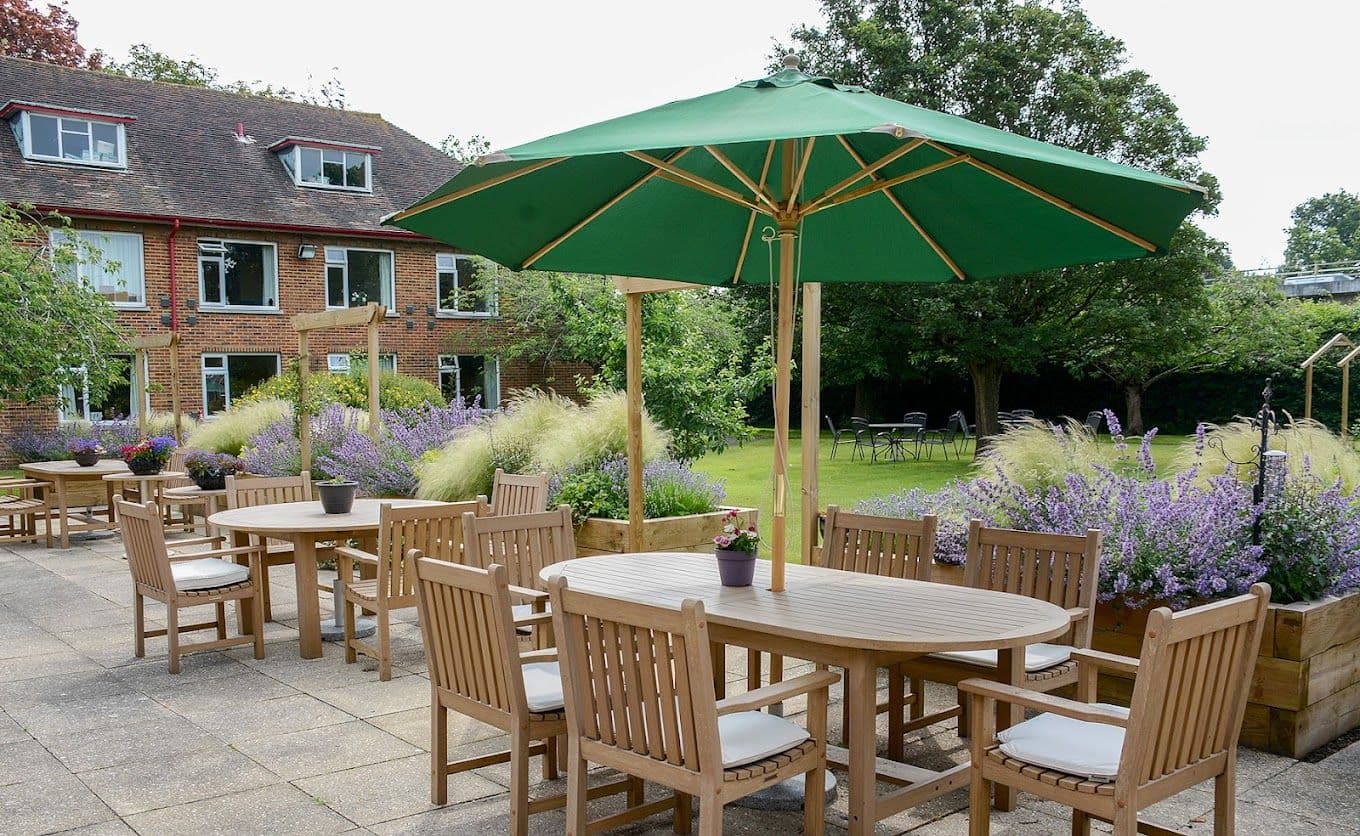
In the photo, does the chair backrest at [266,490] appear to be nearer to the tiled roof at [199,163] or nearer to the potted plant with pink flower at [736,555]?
the potted plant with pink flower at [736,555]

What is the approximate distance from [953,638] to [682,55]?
985 centimetres

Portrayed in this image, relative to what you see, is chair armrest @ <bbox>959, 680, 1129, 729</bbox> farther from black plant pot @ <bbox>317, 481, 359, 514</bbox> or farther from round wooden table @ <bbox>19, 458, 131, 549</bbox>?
round wooden table @ <bbox>19, 458, 131, 549</bbox>

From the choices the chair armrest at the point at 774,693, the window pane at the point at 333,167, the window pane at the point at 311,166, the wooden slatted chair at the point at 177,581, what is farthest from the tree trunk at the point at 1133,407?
the chair armrest at the point at 774,693

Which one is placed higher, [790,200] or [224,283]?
[224,283]

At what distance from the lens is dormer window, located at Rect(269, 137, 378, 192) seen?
2261 cm

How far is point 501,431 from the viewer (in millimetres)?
8938

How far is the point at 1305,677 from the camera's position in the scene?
426cm

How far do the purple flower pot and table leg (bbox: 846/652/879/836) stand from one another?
84 cm

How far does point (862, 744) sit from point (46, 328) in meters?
12.6

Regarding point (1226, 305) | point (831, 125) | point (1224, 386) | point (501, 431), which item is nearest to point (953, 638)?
point (831, 125)

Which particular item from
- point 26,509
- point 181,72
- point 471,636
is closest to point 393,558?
point 471,636

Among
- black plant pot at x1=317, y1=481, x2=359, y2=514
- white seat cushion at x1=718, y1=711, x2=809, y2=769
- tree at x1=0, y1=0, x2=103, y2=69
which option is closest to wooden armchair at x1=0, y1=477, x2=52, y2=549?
black plant pot at x1=317, y1=481, x2=359, y2=514

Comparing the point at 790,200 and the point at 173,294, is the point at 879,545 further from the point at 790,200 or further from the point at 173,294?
the point at 173,294

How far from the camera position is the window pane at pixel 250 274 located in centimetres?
2127
